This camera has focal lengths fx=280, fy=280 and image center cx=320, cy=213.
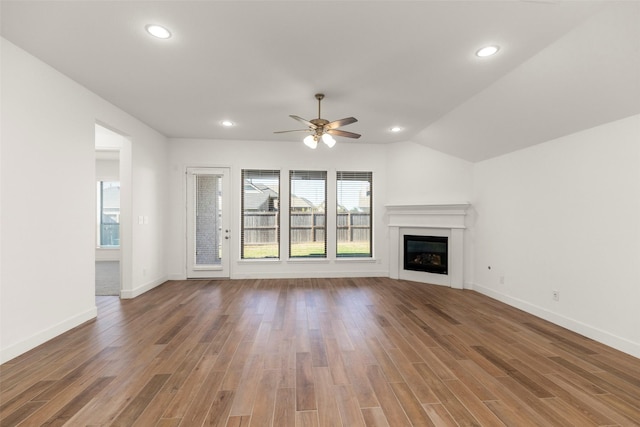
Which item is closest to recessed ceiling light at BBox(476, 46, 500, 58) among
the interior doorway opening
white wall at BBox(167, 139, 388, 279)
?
white wall at BBox(167, 139, 388, 279)

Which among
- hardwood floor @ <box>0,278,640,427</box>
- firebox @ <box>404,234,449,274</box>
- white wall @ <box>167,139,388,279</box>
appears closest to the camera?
hardwood floor @ <box>0,278,640,427</box>

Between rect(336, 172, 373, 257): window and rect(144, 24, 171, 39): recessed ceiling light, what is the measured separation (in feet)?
13.5

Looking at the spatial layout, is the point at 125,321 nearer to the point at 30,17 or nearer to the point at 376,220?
the point at 30,17

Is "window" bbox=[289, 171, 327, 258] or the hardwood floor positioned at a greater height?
"window" bbox=[289, 171, 327, 258]

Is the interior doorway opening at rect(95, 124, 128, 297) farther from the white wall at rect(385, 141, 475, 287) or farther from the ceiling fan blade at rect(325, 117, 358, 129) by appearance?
the white wall at rect(385, 141, 475, 287)

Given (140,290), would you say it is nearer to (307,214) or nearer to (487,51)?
(307,214)

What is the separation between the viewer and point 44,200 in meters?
2.87

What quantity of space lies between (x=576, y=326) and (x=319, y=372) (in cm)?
306

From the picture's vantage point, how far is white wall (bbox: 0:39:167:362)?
2523 millimetres

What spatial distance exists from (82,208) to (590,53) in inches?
213

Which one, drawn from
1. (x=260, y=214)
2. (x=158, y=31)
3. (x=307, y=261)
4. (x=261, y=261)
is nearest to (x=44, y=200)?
(x=158, y=31)

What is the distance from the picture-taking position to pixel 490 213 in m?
4.70

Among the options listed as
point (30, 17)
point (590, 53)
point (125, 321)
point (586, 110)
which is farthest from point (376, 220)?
point (30, 17)

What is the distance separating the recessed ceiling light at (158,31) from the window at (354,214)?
13.5 ft
